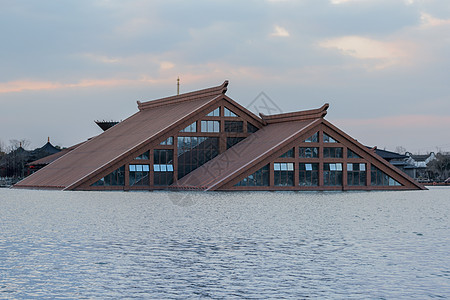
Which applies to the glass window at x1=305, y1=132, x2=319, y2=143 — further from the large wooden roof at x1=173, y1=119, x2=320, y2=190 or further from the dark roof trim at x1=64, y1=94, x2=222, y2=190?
the dark roof trim at x1=64, y1=94, x2=222, y2=190

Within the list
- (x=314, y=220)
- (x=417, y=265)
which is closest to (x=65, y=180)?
(x=314, y=220)

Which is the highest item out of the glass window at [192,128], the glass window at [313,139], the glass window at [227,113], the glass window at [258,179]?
the glass window at [227,113]

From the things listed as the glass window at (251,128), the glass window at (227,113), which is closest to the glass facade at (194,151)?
the glass window at (227,113)

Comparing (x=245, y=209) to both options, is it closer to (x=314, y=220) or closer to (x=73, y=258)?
(x=314, y=220)

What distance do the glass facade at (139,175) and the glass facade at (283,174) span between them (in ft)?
61.5

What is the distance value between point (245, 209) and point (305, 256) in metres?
31.1

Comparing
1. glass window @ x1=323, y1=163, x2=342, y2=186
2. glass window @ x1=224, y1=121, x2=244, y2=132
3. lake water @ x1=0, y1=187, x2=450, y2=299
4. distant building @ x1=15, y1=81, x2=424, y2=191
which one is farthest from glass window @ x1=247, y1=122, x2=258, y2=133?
lake water @ x1=0, y1=187, x2=450, y2=299

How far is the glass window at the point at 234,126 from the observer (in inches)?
4625

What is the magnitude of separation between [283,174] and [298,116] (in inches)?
471

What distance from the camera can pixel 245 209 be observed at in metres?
65.1

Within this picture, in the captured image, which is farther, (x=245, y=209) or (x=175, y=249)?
(x=245, y=209)

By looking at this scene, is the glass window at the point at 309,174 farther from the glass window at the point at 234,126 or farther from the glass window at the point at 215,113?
the glass window at the point at 215,113

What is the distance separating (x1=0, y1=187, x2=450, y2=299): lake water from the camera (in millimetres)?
26000

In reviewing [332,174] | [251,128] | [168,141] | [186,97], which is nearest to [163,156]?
[168,141]
